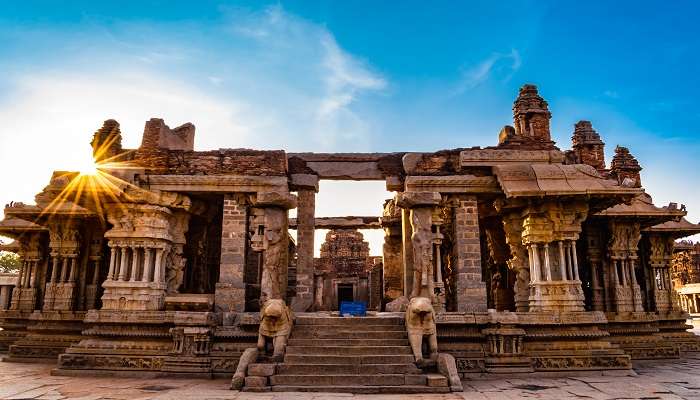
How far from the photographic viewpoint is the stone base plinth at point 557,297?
11188 millimetres

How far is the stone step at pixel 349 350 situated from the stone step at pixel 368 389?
3.45 feet

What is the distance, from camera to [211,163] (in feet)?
41.0

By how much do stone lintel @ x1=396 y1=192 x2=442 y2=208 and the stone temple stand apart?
49mm

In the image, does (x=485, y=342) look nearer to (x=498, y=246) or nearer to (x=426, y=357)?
(x=426, y=357)

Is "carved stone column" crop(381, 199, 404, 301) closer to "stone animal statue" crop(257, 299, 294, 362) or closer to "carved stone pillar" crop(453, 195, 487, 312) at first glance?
"carved stone pillar" crop(453, 195, 487, 312)

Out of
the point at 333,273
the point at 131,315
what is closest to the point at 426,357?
the point at 131,315

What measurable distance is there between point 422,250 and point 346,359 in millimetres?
3518

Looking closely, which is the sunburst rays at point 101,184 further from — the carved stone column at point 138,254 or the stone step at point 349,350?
the stone step at point 349,350

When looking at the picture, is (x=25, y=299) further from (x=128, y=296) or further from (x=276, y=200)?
(x=276, y=200)

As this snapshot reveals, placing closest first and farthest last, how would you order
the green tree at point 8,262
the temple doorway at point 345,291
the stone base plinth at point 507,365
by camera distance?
the stone base plinth at point 507,365
the temple doorway at point 345,291
the green tree at point 8,262

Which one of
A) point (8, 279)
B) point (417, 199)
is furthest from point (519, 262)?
point (8, 279)

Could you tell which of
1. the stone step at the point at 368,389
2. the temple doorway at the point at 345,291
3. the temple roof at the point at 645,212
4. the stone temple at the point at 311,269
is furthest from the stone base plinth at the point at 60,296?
the temple doorway at the point at 345,291

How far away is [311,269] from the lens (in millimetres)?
13258

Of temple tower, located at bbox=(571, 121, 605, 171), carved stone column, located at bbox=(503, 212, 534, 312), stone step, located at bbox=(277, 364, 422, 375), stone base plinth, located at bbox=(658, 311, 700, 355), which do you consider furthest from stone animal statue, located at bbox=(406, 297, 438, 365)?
temple tower, located at bbox=(571, 121, 605, 171)
